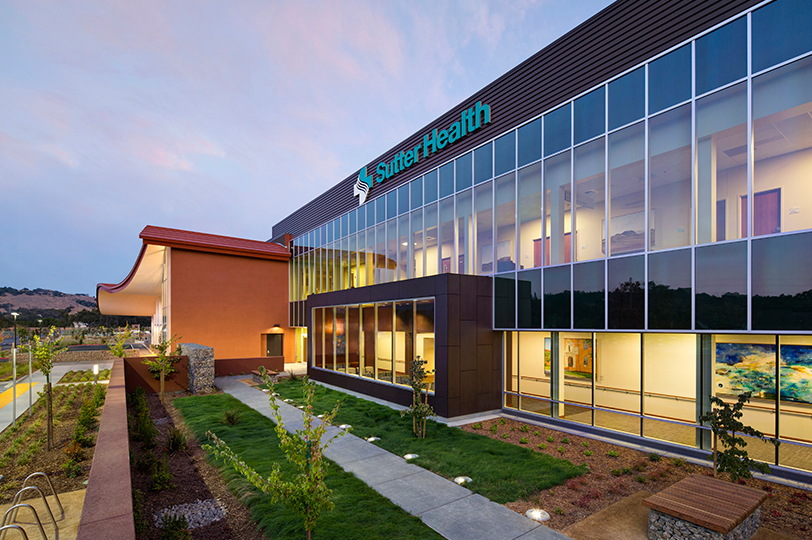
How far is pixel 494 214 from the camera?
14742 millimetres

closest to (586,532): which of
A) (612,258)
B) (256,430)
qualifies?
(612,258)

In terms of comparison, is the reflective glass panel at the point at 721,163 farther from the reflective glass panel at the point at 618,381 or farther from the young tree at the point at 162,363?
the young tree at the point at 162,363

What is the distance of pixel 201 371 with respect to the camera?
1898 cm

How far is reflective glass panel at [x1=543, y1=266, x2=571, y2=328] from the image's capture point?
40.3 ft

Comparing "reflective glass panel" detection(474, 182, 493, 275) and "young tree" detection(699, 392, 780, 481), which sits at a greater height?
"reflective glass panel" detection(474, 182, 493, 275)

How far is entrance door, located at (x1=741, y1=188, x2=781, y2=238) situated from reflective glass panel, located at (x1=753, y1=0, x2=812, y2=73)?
2.88 metres

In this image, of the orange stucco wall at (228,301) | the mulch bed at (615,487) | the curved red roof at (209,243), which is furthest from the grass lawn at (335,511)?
the curved red roof at (209,243)

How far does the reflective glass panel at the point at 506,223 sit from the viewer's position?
46.4 feet

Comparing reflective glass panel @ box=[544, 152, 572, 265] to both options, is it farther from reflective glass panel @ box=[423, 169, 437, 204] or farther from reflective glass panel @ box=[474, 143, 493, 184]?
reflective glass panel @ box=[423, 169, 437, 204]

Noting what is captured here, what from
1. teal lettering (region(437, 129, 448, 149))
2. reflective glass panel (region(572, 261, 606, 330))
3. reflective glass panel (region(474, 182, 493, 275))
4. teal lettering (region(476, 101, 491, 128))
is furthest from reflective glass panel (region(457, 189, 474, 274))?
teal lettering (region(437, 129, 448, 149))

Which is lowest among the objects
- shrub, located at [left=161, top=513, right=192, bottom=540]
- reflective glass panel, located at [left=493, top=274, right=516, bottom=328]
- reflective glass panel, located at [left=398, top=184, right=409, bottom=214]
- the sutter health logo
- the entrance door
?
shrub, located at [left=161, top=513, right=192, bottom=540]

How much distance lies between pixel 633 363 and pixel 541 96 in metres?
10.9

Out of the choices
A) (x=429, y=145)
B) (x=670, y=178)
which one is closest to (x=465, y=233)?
(x=670, y=178)

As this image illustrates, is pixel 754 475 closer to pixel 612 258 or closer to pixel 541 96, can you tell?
pixel 612 258
